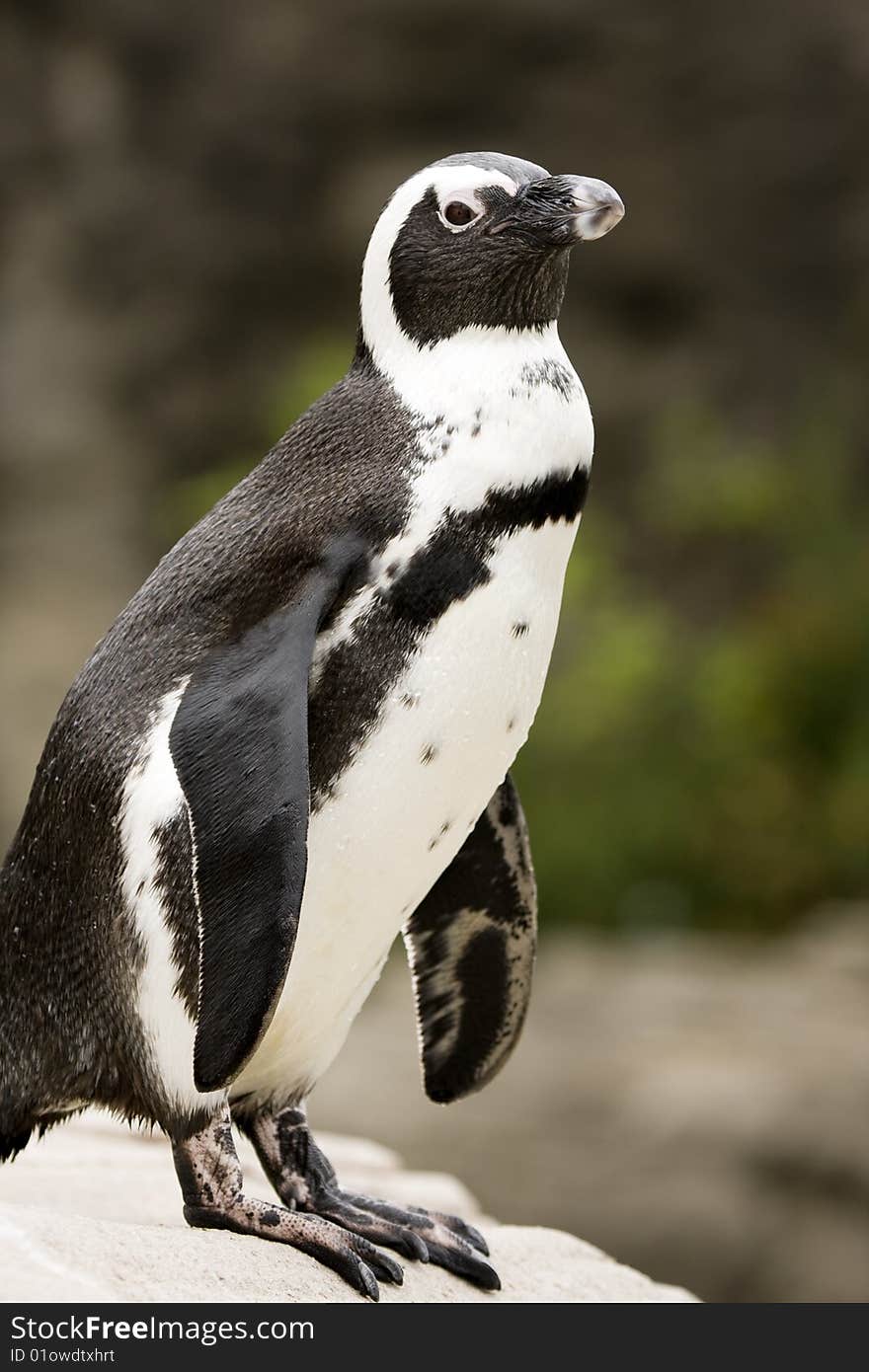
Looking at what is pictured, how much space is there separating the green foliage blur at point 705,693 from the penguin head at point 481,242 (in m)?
3.76

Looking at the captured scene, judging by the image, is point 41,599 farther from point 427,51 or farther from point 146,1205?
point 146,1205

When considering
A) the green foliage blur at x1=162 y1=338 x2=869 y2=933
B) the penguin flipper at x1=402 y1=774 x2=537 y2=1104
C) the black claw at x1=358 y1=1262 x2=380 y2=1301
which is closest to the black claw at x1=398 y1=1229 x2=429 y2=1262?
the black claw at x1=358 y1=1262 x2=380 y2=1301

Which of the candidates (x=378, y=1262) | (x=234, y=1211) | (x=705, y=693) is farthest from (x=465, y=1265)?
(x=705, y=693)

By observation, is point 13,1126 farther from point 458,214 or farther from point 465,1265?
point 458,214

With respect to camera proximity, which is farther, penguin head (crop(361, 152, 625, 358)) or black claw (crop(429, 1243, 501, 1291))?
black claw (crop(429, 1243, 501, 1291))

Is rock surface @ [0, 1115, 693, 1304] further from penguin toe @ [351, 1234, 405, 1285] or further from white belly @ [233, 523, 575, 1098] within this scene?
white belly @ [233, 523, 575, 1098]

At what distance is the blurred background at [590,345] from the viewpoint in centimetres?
548

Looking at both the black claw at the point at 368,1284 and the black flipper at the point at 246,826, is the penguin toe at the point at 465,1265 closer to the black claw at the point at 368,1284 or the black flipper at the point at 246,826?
the black claw at the point at 368,1284

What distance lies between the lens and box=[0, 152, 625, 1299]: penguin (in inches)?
55.0

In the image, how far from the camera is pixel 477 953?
177cm

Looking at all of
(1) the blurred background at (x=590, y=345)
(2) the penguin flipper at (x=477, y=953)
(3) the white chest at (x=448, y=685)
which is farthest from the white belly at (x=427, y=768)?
(1) the blurred background at (x=590, y=345)

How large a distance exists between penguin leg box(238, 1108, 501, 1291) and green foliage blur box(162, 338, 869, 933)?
3.70m

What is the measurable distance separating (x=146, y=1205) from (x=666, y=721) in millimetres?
4062

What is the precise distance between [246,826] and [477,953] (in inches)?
19.8
